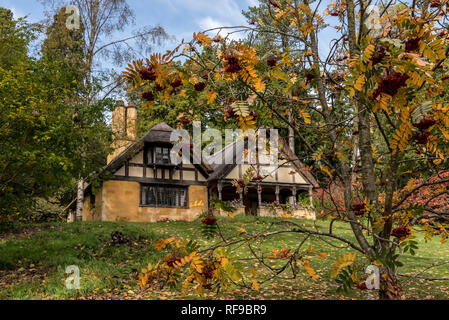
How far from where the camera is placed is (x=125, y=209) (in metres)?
19.6

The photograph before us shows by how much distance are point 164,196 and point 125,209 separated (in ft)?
7.46

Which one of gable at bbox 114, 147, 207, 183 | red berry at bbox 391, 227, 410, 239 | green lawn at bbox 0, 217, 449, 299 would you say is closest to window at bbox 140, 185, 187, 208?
gable at bbox 114, 147, 207, 183

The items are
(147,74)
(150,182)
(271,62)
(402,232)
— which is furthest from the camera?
(150,182)

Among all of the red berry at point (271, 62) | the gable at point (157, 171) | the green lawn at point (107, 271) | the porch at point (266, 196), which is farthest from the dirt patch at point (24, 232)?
the red berry at point (271, 62)

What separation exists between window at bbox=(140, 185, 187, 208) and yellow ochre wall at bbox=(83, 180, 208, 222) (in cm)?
32

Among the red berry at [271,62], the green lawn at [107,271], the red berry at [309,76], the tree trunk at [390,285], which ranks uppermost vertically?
the red berry at [309,76]

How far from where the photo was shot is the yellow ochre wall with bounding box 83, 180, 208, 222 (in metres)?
19.3

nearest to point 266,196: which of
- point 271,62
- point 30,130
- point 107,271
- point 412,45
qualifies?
point 107,271

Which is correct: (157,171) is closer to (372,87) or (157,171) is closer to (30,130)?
(30,130)

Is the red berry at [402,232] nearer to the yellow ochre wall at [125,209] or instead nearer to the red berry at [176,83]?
the red berry at [176,83]

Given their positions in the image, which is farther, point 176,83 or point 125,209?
point 125,209

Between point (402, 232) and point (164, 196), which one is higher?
point (164, 196)

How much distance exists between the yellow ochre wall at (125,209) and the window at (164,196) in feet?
1.05

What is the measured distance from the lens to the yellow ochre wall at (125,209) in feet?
63.2
